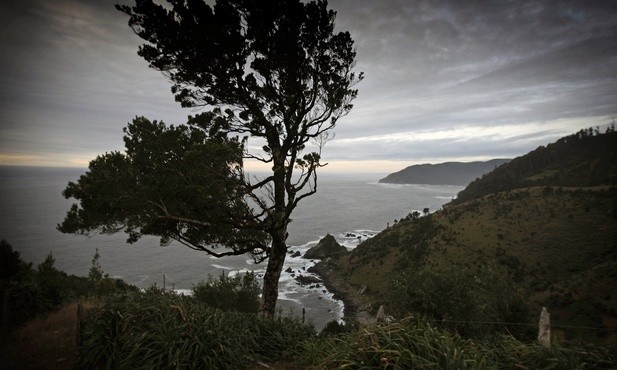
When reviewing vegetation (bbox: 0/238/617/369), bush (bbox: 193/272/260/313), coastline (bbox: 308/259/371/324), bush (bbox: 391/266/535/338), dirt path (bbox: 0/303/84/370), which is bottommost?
coastline (bbox: 308/259/371/324)

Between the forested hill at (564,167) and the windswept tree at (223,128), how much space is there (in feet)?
277

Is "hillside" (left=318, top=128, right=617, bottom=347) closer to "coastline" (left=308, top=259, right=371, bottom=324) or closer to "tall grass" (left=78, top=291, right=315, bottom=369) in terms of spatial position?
"coastline" (left=308, top=259, right=371, bottom=324)

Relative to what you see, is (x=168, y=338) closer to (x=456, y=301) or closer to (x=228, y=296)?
(x=456, y=301)

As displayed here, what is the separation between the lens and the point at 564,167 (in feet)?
301

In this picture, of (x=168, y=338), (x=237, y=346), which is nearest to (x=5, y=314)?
(x=168, y=338)

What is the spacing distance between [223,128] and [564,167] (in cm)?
12047

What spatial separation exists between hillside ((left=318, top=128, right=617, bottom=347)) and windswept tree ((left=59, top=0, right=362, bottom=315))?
28.7 feet

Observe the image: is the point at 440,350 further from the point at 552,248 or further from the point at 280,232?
the point at 552,248

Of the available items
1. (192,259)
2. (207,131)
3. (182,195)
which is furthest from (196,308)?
(192,259)

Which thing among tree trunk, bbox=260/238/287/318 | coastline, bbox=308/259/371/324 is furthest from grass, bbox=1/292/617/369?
coastline, bbox=308/259/371/324

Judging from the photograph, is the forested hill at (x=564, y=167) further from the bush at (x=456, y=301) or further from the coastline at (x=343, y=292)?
the bush at (x=456, y=301)

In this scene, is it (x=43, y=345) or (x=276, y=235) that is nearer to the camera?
(x=43, y=345)

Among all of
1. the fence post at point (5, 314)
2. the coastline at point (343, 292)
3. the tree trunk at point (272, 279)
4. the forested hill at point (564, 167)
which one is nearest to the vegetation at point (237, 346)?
the fence post at point (5, 314)

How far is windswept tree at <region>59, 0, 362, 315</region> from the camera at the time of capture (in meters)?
7.93
